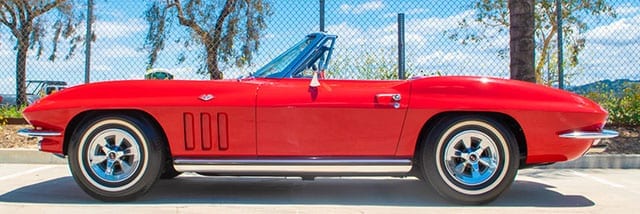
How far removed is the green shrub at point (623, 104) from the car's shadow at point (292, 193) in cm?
344

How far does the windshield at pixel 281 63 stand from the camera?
452cm

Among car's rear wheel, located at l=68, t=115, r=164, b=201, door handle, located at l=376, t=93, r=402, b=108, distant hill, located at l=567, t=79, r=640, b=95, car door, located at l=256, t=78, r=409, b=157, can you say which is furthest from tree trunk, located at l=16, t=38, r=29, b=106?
distant hill, located at l=567, t=79, r=640, b=95

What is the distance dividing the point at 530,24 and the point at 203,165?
4609 mm

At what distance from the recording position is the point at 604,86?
8.30m

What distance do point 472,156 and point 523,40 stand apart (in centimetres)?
347

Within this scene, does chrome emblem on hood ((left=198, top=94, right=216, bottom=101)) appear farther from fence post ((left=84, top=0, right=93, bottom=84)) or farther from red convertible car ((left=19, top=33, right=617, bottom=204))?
fence post ((left=84, top=0, right=93, bottom=84))

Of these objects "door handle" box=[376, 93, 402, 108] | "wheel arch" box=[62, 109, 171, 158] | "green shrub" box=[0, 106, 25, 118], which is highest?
"door handle" box=[376, 93, 402, 108]

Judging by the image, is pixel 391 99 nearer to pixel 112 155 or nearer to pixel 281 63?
pixel 281 63

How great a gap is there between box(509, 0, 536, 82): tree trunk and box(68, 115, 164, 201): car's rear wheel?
4.58 metres

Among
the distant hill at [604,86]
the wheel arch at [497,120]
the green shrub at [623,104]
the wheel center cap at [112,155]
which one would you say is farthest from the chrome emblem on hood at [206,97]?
the green shrub at [623,104]

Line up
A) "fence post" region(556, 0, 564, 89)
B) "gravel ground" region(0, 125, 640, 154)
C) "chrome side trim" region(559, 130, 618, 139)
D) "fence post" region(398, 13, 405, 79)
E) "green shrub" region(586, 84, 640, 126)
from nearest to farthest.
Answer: "chrome side trim" region(559, 130, 618, 139), "gravel ground" region(0, 125, 640, 154), "fence post" region(398, 13, 405, 79), "fence post" region(556, 0, 564, 89), "green shrub" region(586, 84, 640, 126)

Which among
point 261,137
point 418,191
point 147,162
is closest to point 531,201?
point 418,191

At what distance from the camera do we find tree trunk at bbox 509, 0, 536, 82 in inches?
282

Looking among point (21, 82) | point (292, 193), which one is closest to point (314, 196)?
point (292, 193)
